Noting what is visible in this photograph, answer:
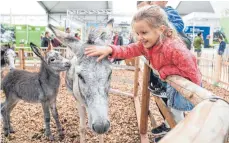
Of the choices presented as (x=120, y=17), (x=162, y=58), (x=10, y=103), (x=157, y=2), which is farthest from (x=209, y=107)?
(x=120, y=17)

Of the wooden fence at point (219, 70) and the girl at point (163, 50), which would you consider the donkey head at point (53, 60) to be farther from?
the wooden fence at point (219, 70)

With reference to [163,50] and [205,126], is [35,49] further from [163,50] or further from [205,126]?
[205,126]

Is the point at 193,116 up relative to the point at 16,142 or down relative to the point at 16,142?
up

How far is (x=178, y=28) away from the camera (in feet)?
9.30

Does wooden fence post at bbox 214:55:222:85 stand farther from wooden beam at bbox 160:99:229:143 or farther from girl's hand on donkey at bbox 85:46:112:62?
wooden beam at bbox 160:99:229:143

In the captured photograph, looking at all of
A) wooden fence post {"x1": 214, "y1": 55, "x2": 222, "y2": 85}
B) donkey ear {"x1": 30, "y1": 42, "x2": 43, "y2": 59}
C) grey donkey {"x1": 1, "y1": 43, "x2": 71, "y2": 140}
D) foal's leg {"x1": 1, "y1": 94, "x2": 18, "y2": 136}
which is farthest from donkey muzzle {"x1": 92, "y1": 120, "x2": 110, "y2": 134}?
wooden fence post {"x1": 214, "y1": 55, "x2": 222, "y2": 85}

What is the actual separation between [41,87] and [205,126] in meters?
3.60

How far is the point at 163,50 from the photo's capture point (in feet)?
6.88

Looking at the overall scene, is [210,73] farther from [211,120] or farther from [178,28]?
[211,120]

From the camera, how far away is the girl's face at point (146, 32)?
2088 millimetres

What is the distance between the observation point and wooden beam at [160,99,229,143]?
2.44 feet

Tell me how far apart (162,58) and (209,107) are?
4.09ft

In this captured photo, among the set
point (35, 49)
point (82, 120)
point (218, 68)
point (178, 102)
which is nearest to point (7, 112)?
point (35, 49)

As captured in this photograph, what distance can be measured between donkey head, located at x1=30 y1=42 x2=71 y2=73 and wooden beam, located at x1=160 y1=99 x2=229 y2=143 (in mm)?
2962
